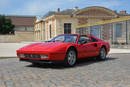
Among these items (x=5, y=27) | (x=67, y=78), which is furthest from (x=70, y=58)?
(x=5, y=27)

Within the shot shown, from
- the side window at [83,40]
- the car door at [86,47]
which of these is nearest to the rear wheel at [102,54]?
the car door at [86,47]

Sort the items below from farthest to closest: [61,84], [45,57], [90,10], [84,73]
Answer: [90,10], [45,57], [84,73], [61,84]

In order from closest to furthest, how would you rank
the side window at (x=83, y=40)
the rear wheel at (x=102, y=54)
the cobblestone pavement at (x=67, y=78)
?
the cobblestone pavement at (x=67, y=78) → the side window at (x=83, y=40) → the rear wheel at (x=102, y=54)

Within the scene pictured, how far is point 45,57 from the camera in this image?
11.5 metres

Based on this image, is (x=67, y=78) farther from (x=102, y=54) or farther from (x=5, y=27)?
(x=5, y=27)

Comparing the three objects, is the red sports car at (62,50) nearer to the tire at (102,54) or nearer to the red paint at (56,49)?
the red paint at (56,49)

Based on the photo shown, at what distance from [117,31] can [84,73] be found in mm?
22584

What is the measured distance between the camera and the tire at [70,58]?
12.0 meters

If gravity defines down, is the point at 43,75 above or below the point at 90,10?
below

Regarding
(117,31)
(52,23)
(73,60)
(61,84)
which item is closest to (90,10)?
(52,23)

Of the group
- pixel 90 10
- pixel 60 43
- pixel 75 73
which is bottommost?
pixel 75 73

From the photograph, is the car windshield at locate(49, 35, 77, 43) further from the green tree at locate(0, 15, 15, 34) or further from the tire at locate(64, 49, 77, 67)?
the green tree at locate(0, 15, 15, 34)

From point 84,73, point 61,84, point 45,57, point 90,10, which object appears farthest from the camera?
point 90,10

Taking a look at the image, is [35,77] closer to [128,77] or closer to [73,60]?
[128,77]
